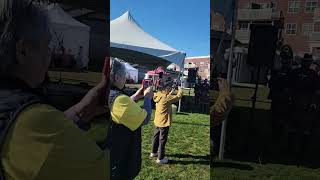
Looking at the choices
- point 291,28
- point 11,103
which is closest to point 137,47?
point 291,28

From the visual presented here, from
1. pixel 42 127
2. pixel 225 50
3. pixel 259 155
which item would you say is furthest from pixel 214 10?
pixel 42 127

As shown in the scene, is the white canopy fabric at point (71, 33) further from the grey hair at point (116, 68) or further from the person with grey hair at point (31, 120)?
the person with grey hair at point (31, 120)

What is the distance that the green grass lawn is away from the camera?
6.80 feet

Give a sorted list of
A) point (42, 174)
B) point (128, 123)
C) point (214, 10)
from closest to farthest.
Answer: point (42, 174) → point (214, 10) → point (128, 123)

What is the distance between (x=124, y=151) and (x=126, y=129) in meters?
0.12

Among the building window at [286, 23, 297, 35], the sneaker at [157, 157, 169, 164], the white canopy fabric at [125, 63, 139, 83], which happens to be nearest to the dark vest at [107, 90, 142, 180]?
the sneaker at [157, 157, 169, 164]

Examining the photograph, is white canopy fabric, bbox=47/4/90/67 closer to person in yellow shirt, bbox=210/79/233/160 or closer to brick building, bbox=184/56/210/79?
brick building, bbox=184/56/210/79

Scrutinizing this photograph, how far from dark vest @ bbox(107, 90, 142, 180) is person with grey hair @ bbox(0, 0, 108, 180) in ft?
3.97

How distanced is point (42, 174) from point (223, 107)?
1248 millimetres

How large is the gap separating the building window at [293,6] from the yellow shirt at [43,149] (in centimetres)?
128

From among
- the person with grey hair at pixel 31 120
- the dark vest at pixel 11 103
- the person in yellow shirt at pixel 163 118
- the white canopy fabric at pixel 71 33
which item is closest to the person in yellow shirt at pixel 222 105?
the person in yellow shirt at pixel 163 118

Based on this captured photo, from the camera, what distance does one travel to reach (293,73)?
203cm

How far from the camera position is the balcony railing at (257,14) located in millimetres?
1962

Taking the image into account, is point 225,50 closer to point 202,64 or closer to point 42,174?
point 202,64
